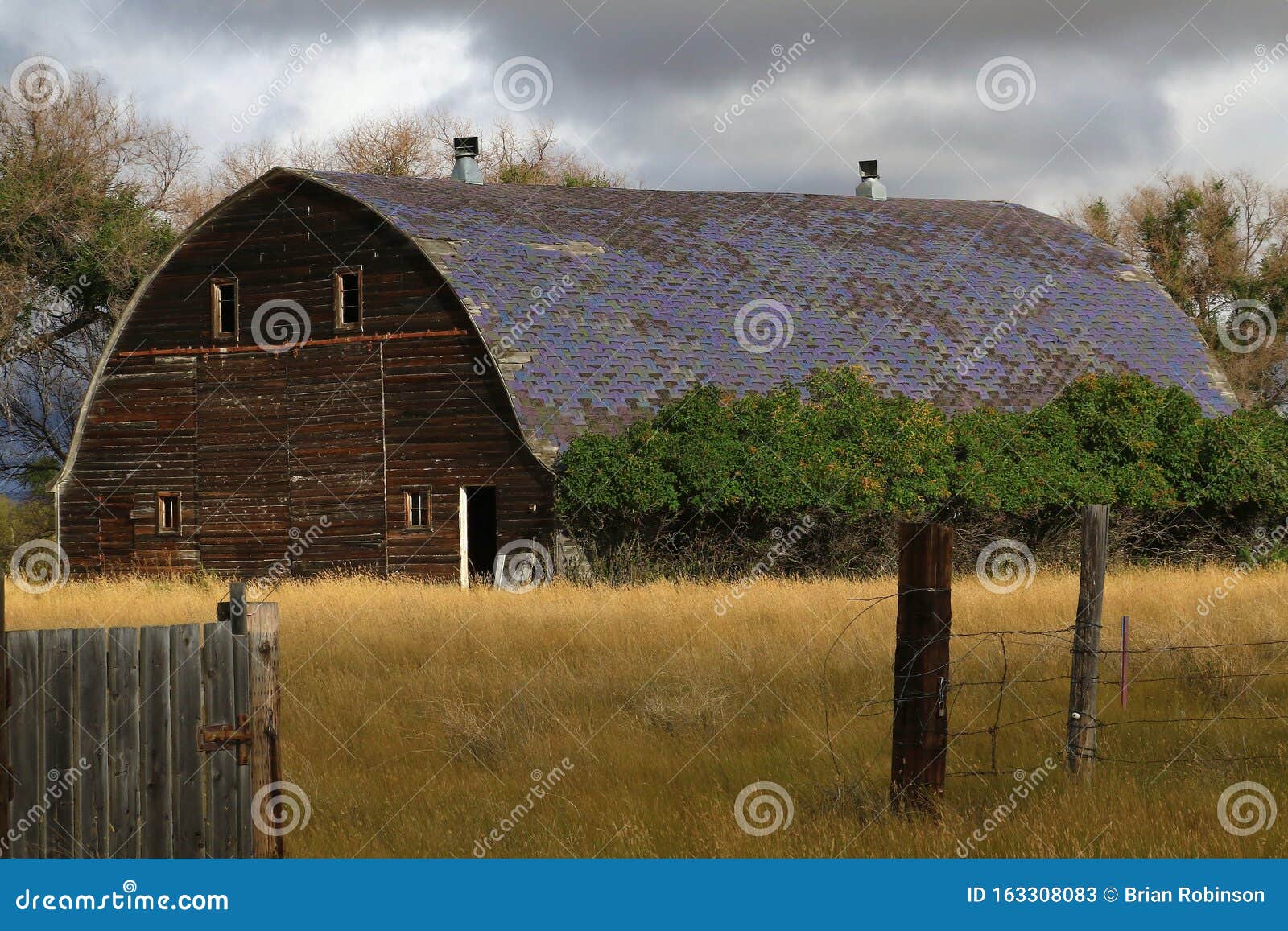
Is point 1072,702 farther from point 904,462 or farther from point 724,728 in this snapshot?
point 904,462

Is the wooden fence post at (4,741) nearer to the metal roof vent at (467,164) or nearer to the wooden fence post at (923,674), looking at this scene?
the wooden fence post at (923,674)

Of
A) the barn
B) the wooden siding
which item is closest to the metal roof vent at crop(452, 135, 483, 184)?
the barn

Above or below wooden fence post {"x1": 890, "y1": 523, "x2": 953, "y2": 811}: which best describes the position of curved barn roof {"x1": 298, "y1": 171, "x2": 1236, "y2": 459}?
above

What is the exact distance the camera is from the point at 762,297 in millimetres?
27203

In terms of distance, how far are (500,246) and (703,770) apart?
17694 millimetres

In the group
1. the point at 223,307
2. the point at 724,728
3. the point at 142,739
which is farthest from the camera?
the point at 223,307

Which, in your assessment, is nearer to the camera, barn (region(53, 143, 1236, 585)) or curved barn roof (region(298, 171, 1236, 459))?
barn (region(53, 143, 1236, 585))

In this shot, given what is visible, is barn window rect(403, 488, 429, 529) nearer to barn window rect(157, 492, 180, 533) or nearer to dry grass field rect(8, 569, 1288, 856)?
barn window rect(157, 492, 180, 533)

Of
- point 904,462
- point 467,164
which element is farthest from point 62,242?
→ point 904,462

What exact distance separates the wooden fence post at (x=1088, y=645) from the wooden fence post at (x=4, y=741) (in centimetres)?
568

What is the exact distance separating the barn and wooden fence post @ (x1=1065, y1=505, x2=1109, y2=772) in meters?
15.0

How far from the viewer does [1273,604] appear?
49.8 ft

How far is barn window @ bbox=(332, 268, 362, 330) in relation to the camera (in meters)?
25.2

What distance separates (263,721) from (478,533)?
71.8ft
